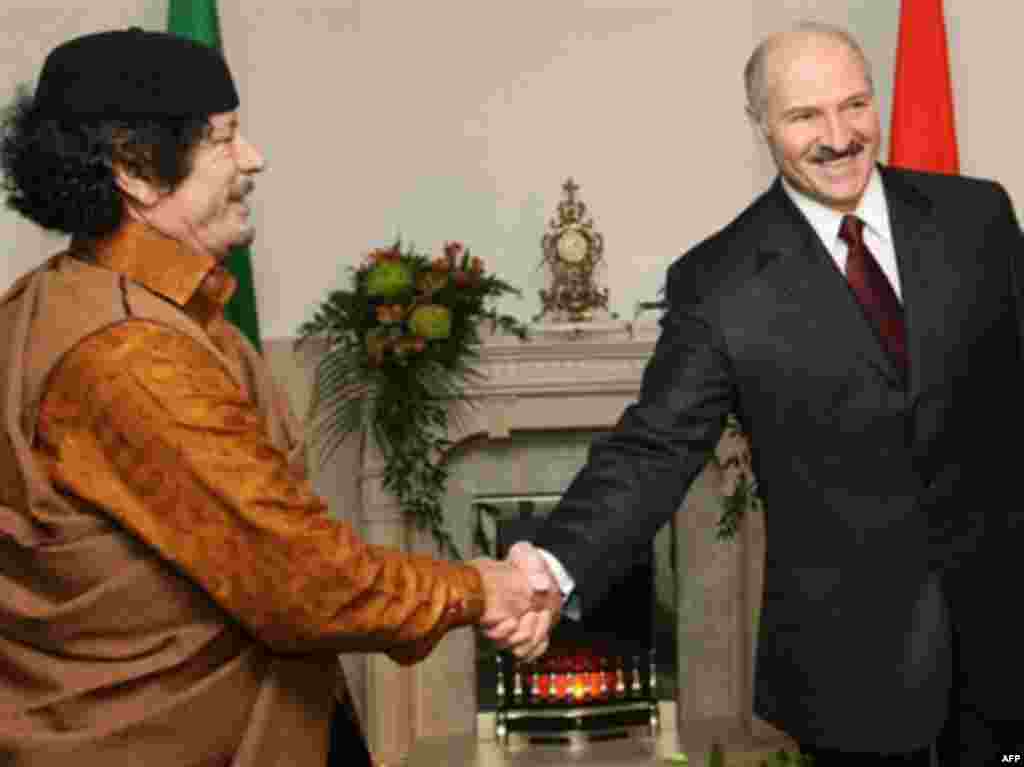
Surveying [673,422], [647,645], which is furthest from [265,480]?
[647,645]

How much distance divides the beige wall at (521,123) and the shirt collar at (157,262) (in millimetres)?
3074

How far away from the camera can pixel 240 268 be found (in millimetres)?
4758

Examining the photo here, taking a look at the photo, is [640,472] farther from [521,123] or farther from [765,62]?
[521,123]

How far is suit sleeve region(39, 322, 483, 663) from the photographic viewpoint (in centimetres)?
188

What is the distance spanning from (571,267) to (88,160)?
10.3 ft

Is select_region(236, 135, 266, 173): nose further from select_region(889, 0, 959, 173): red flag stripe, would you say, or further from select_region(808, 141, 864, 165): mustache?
select_region(889, 0, 959, 173): red flag stripe

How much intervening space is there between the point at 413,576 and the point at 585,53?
348cm

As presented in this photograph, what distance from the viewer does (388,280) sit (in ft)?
15.4

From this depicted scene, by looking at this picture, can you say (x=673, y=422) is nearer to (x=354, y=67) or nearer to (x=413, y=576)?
(x=413, y=576)

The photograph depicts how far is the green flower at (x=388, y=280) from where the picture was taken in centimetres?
468

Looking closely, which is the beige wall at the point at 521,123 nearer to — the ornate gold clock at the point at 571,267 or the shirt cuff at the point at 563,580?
the ornate gold clock at the point at 571,267

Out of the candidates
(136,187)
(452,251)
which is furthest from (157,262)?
(452,251)

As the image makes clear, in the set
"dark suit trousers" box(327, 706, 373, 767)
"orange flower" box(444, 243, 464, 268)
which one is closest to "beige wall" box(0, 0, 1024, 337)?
"orange flower" box(444, 243, 464, 268)

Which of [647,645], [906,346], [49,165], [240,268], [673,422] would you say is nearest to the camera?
[49,165]
